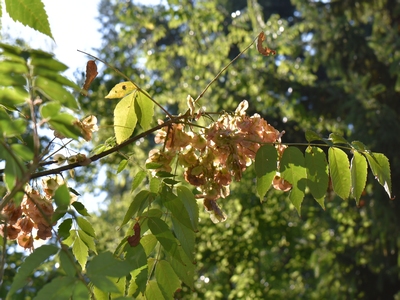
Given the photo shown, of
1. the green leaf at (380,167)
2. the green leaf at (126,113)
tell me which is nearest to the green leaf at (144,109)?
the green leaf at (126,113)

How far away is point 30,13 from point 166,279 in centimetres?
59

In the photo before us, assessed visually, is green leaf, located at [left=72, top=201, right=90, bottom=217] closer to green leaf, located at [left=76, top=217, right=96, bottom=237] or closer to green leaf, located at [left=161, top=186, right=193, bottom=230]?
green leaf, located at [left=76, top=217, right=96, bottom=237]

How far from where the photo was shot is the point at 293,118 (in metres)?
7.13

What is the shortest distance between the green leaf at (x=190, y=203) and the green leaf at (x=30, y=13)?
438 mm

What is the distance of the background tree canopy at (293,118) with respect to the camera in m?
6.12

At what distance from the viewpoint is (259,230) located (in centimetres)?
612

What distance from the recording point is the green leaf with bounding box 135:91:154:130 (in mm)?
1345

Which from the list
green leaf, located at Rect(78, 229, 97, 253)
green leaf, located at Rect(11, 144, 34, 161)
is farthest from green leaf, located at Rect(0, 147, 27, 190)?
green leaf, located at Rect(78, 229, 97, 253)

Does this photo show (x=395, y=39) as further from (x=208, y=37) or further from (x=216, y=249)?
(x=216, y=249)

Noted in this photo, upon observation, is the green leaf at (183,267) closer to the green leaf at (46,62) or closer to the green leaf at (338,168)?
the green leaf at (338,168)

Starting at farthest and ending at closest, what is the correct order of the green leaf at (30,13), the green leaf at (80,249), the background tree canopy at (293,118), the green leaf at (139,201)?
the background tree canopy at (293,118)
the green leaf at (80,249)
the green leaf at (139,201)
the green leaf at (30,13)

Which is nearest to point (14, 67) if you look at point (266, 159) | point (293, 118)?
point (266, 159)

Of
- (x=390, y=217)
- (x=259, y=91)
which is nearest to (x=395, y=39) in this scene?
(x=259, y=91)

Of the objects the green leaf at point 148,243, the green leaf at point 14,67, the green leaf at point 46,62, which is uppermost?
the green leaf at point 14,67
